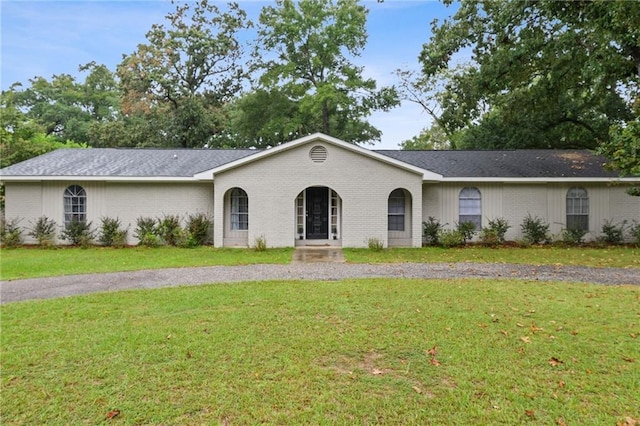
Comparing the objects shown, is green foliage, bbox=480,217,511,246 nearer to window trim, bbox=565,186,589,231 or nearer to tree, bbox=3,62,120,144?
window trim, bbox=565,186,589,231

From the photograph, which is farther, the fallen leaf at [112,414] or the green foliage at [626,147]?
the green foliage at [626,147]

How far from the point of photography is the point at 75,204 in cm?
1517

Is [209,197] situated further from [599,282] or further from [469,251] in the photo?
[599,282]

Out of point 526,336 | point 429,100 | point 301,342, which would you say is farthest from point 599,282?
point 429,100

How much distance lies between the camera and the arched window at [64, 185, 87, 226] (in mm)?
15133

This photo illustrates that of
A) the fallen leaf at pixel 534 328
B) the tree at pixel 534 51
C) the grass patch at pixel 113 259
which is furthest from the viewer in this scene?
the tree at pixel 534 51

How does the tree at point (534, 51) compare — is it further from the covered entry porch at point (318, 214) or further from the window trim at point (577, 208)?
the covered entry porch at point (318, 214)

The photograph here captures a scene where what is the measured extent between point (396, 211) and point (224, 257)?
715cm

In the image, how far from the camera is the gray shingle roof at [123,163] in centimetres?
1493

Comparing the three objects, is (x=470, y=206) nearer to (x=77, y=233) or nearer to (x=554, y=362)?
(x=554, y=362)

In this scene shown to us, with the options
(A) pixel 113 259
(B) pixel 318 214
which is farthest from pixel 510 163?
(A) pixel 113 259

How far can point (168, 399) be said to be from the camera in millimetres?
3416

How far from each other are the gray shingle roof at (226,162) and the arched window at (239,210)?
1871 millimetres

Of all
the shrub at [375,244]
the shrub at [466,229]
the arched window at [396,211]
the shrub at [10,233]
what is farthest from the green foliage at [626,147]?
the shrub at [10,233]
